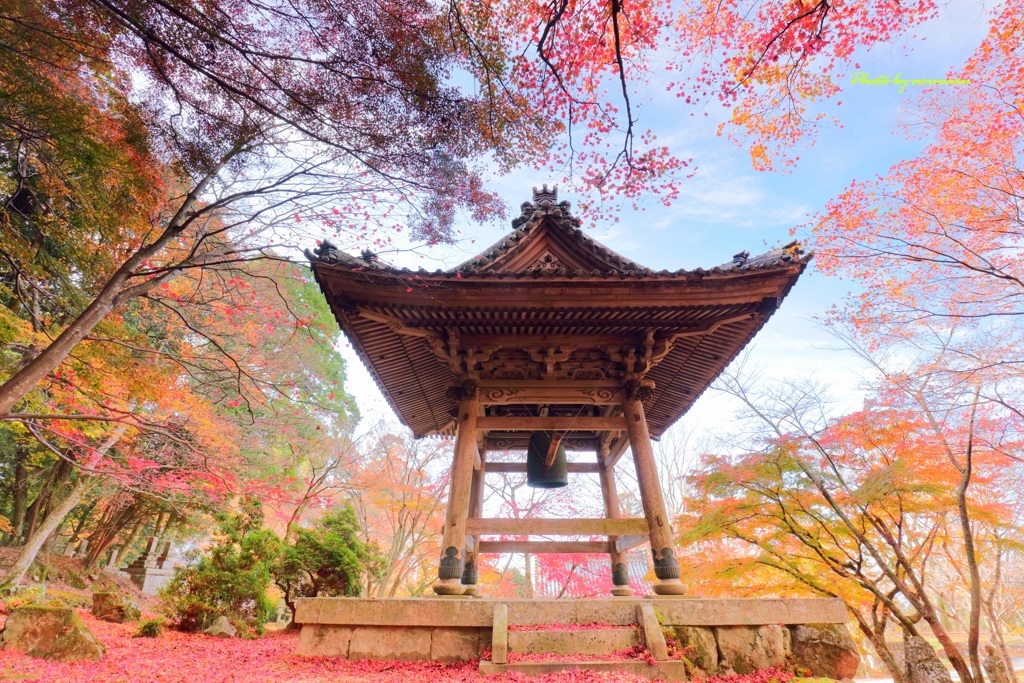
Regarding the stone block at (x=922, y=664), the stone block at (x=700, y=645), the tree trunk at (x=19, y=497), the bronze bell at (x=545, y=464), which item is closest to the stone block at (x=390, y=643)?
the stone block at (x=700, y=645)

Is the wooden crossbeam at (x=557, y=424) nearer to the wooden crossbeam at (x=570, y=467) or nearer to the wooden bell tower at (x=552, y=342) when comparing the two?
the wooden bell tower at (x=552, y=342)

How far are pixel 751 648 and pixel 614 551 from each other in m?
3.14

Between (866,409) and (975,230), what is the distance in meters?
4.27

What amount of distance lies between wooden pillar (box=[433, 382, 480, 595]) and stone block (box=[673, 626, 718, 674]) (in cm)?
236

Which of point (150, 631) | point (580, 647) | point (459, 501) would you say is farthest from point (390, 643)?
point (150, 631)

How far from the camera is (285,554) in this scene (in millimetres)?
10023

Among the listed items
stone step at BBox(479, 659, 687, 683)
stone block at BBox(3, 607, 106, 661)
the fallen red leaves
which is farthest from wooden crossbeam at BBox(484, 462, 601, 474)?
stone block at BBox(3, 607, 106, 661)

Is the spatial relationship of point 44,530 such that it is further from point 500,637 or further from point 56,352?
point 500,637

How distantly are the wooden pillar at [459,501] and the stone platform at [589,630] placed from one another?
689 millimetres

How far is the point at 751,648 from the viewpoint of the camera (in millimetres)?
4230

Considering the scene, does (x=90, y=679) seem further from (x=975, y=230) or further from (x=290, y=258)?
(x=975, y=230)

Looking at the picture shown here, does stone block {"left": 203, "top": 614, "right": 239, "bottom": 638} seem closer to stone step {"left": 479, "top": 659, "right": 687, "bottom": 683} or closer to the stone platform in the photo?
the stone platform

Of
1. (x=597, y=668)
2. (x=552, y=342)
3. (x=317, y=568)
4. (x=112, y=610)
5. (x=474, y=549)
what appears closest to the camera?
(x=597, y=668)

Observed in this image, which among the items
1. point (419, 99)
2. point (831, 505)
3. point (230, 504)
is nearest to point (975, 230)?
point (831, 505)
